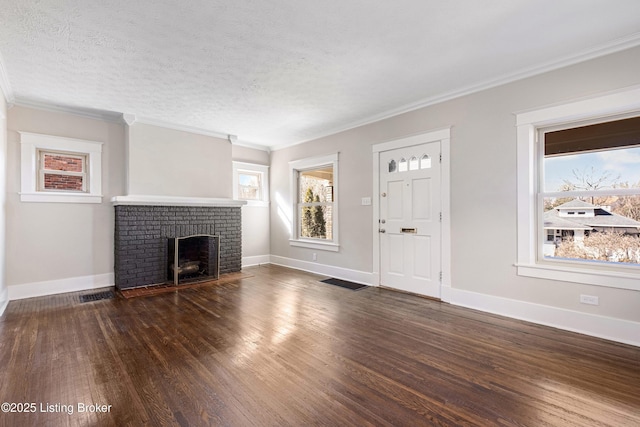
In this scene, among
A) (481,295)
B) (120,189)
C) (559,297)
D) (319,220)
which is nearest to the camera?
(559,297)

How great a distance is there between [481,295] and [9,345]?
461 cm

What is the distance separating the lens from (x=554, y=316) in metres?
2.97

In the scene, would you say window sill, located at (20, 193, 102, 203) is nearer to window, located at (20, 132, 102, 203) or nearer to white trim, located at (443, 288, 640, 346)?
window, located at (20, 132, 102, 203)

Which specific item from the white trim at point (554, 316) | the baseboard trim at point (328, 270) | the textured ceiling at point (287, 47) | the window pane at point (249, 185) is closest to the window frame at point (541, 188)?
the white trim at point (554, 316)

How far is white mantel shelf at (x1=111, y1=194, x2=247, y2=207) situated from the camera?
4414mm

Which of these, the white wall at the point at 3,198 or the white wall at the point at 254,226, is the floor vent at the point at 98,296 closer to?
the white wall at the point at 3,198

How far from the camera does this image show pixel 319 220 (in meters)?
5.69

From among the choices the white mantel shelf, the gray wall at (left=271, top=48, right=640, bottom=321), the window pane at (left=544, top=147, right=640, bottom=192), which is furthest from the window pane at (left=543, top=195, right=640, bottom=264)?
the white mantel shelf

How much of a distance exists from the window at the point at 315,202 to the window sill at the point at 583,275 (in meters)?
2.82

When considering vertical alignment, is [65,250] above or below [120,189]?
below

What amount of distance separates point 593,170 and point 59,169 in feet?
21.2

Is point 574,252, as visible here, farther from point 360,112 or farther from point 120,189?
point 120,189

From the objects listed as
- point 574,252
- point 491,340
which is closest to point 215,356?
point 491,340

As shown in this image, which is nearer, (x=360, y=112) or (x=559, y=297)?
(x=559, y=297)
